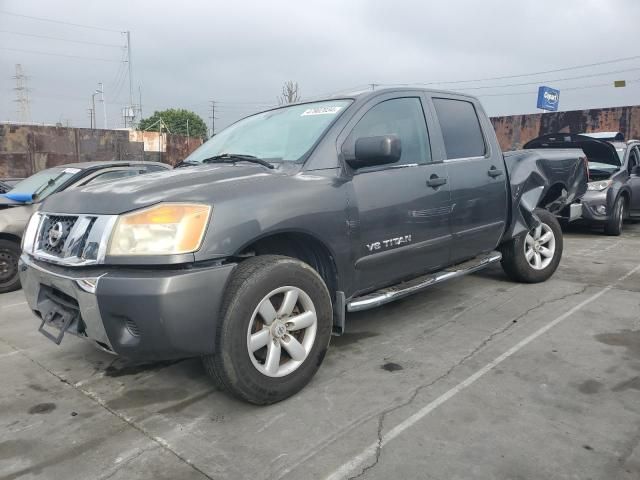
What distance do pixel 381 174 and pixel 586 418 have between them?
6.11ft

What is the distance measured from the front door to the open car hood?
5.41 metres

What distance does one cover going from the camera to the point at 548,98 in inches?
698

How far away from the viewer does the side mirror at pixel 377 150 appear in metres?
3.08

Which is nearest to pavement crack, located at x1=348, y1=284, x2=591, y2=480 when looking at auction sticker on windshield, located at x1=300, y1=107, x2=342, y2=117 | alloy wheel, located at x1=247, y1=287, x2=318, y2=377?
alloy wheel, located at x1=247, y1=287, x2=318, y2=377

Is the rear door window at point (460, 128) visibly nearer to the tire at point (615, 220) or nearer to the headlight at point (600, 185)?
the headlight at point (600, 185)

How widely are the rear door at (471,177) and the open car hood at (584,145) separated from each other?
14.2 ft

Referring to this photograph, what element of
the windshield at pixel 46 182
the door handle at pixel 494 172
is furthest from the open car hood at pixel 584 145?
the windshield at pixel 46 182

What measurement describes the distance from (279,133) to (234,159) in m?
0.40

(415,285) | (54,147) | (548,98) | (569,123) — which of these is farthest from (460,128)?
(569,123)

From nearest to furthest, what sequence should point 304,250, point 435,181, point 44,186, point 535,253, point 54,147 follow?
point 304,250 → point 435,181 → point 535,253 → point 44,186 → point 54,147

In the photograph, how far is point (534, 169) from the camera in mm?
5008

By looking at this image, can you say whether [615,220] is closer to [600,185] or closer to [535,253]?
[600,185]

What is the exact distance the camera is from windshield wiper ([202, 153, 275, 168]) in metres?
3.30

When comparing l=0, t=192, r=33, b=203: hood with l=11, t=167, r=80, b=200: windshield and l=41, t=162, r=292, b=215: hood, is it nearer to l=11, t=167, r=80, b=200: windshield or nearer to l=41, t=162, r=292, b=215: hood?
l=11, t=167, r=80, b=200: windshield
